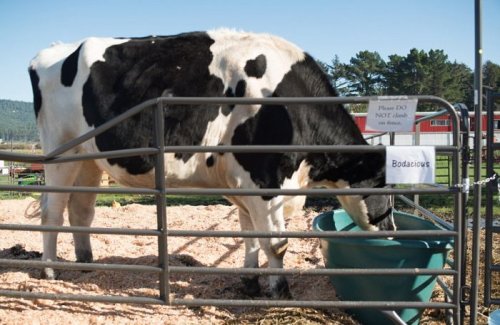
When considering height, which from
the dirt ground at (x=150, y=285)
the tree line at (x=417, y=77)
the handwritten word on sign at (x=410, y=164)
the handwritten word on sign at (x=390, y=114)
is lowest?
the dirt ground at (x=150, y=285)

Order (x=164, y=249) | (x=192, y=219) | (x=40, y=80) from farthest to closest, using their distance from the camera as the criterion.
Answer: (x=192, y=219) → (x=40, y=80) → (x=164, y=249)

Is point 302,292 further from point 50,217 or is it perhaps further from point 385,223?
point 50,217

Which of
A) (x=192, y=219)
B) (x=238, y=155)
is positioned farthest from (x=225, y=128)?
(x=192, y=219)

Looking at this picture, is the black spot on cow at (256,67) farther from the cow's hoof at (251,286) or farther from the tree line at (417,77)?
the tree line at (417,77)

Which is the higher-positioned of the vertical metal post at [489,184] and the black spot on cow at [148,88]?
the black spot on cow at [148,88]

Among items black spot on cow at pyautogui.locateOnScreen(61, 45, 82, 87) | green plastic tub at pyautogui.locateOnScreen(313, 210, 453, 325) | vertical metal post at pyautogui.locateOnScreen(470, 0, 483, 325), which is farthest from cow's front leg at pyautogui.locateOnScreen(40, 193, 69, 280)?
vertical metal post at pyautogui.locateOnScreen(470, 0, 483, 325)

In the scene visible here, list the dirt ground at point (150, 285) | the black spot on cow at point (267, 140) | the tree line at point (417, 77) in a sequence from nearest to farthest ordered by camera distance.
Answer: the dirt ground at point (150, 285), the black spot on cow at point (267, 140), the tree line at point (417, 77)

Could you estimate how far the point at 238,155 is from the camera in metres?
3.66

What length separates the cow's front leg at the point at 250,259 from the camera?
4023 mm

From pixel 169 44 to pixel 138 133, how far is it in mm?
895

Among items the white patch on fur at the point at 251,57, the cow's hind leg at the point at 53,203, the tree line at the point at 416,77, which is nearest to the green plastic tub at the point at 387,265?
the white patch on fur at the point at 251,57

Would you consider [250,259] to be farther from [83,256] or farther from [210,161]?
[83,256]

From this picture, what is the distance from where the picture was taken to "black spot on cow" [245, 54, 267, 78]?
3.82 m

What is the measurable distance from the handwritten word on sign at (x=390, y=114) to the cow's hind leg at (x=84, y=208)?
10.2 ft
